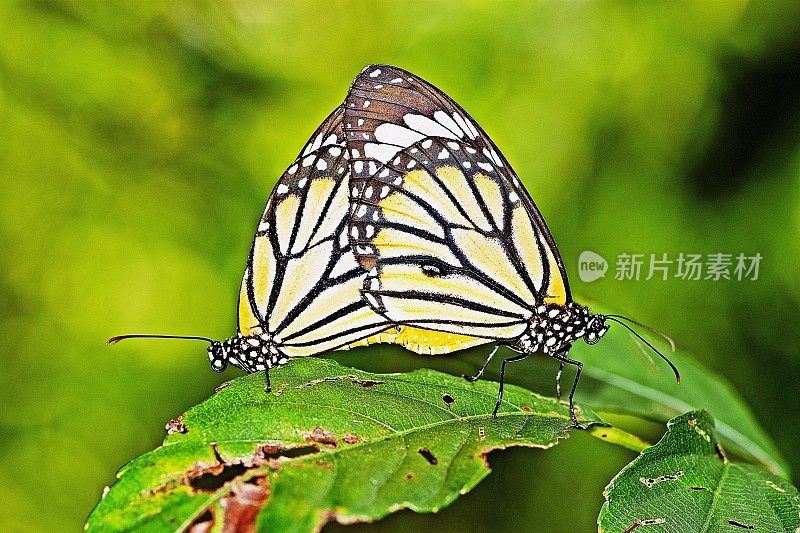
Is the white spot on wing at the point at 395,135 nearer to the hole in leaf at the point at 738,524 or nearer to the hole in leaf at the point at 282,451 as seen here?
the hole in leaf at the point at 282,451

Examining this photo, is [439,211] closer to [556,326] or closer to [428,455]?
[556,326]

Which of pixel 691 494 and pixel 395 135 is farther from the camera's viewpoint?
pixel 395 135

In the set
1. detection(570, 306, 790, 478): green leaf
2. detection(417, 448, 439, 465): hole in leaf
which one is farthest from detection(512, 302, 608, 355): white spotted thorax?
detection(417, 448, 439, 465): hole in leaf

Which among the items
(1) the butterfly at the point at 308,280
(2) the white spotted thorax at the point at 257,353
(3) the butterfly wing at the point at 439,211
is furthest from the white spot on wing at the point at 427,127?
(2) the white spotted thorax at the point at 257,353

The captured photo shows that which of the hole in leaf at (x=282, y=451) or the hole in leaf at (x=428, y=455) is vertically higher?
the hole in leaf at (x=282, y=451)

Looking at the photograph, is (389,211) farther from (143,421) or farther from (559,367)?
(143,421)

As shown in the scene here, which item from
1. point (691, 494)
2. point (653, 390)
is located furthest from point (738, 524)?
point (653, 390)
